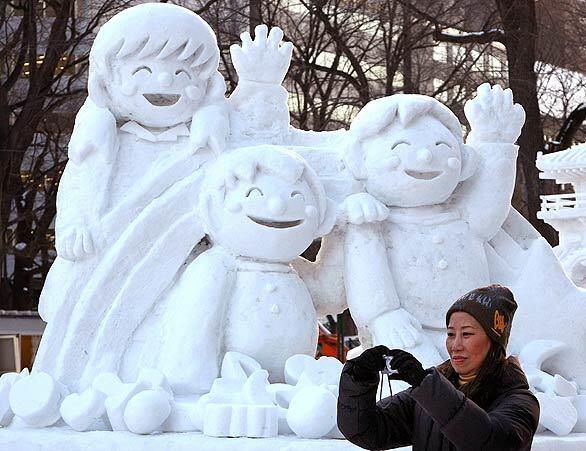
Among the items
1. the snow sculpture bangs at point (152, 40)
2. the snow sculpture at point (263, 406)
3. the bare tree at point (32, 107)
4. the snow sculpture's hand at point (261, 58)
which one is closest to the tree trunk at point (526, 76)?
the bare tree at point (32, 107)

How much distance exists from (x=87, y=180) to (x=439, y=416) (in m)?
3.15

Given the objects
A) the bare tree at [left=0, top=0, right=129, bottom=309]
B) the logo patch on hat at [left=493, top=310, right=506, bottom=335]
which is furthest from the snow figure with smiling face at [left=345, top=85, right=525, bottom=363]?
the bare tree at [left=0, top=0, right=129, bottom=309]

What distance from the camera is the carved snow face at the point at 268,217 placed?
5.80 m

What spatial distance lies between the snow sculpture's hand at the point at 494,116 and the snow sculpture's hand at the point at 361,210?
2.04 feet

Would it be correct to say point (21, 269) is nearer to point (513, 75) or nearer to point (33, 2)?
point (33, 2)

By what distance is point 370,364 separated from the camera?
3352 mm

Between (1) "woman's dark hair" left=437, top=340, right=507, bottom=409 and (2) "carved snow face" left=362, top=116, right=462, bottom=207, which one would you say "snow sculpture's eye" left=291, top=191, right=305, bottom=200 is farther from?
(1) "woman's dark hair" left=437, top=340, right=507, bottom=409

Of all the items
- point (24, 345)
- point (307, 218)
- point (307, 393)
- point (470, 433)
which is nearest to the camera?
point (470, 433)

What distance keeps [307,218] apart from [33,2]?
10745 mm

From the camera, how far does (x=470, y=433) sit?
317 cm

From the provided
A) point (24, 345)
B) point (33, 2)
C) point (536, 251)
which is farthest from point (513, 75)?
point (536, 251)

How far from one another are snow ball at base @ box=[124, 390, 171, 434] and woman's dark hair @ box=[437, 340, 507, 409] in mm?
2153

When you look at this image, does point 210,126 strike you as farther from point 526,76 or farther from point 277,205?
point 526,76

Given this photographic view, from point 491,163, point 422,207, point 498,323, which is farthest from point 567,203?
point 498,323
